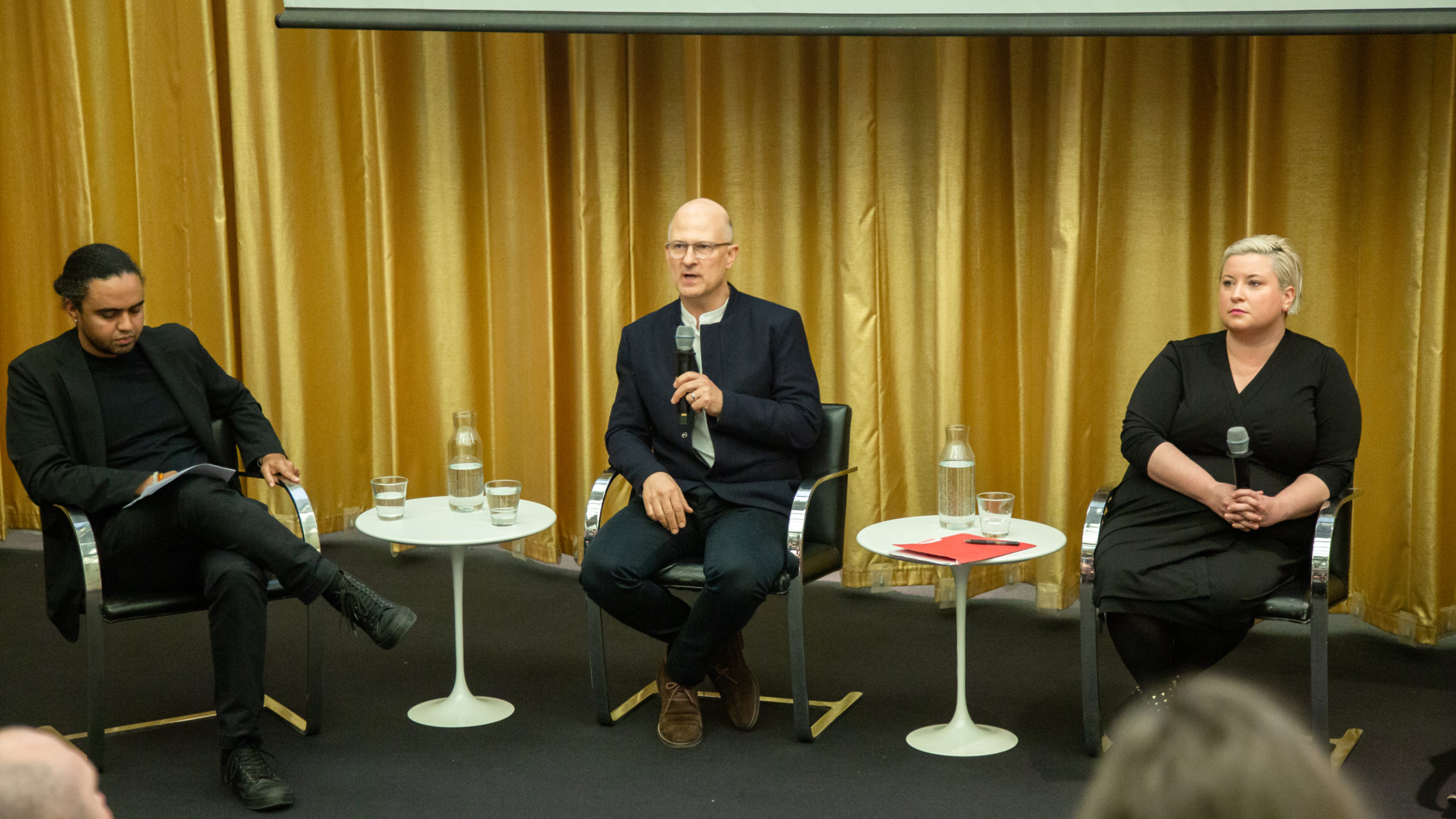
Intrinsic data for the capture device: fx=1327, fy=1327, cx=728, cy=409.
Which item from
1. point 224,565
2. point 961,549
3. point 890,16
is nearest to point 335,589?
point 224,565

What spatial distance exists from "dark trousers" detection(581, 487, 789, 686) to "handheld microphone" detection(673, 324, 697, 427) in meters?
0.19

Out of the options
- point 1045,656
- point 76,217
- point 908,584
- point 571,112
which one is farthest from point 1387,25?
point 76,217

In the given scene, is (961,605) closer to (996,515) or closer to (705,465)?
(996,515)

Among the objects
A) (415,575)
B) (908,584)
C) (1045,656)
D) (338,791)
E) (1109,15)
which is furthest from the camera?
(415,575)

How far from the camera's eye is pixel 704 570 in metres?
3.03

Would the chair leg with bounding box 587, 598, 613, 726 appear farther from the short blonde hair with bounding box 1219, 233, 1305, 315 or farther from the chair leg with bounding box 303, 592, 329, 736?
the short blonde hair with bounding box 1219, 233, 1305, 315

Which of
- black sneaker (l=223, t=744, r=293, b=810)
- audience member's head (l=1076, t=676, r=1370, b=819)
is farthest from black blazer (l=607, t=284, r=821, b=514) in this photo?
audience member's head (l=1076, t=676, r=1370, b=819)

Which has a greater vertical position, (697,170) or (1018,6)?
(1018,6)

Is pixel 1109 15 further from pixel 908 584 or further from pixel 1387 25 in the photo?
pixel 908 584

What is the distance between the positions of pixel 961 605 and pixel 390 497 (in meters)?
1.39

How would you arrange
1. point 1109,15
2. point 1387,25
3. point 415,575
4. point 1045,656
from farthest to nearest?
1. point 415,575
2. point 1045,656
3. point 1109,15
4. point 1387,25

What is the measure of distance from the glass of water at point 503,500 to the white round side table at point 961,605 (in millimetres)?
827

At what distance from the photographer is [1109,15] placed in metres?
3.48

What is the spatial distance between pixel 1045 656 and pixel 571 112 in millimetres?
2411
